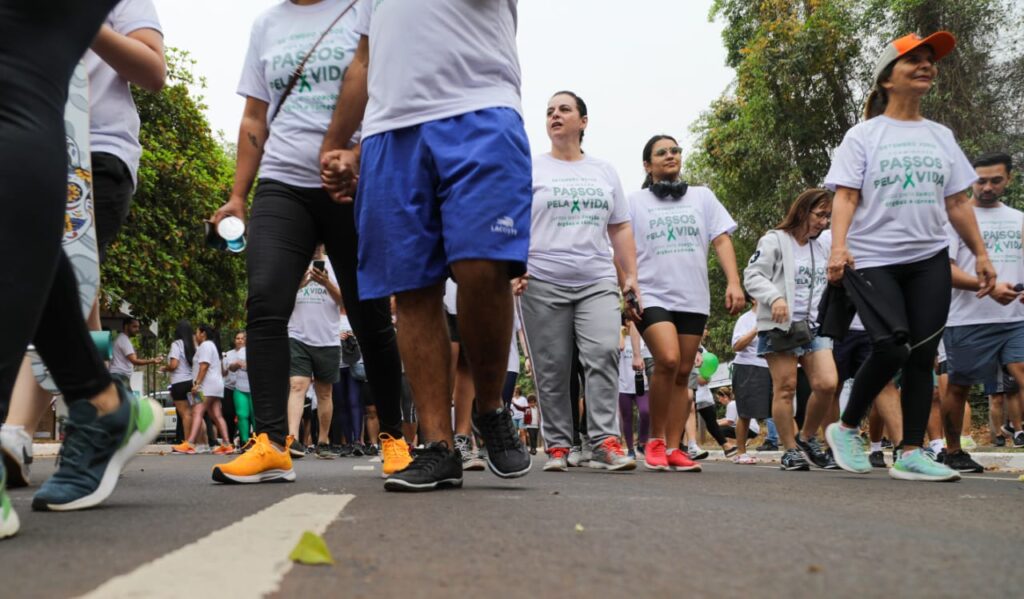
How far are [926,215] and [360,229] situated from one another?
3.32 meters

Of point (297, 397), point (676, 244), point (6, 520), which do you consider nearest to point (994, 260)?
point (676, 244)

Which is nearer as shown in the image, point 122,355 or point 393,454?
point 393,454

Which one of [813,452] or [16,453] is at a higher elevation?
[16,453]

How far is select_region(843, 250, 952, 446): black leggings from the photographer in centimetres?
599

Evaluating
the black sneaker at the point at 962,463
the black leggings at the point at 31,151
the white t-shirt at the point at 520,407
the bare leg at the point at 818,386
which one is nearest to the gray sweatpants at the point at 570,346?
the bare leg at the point at 818,386

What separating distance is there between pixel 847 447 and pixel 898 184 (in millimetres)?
1459

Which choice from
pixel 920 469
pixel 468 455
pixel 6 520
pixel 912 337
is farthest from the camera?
pixel 468 455

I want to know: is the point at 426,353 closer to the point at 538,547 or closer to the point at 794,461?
the point at 538,547

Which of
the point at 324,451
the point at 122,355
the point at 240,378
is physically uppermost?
the point at 122,355

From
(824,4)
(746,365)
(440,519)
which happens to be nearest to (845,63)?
(824,4)

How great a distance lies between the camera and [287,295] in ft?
15.9

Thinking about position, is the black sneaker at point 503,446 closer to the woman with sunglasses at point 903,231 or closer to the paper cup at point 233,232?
the paper cup at point 233,232

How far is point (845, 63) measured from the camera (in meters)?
26.1

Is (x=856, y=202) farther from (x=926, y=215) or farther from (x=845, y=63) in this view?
(x=845, y=63)
